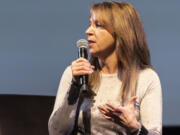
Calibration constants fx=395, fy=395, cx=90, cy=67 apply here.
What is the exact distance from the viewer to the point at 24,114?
167cm

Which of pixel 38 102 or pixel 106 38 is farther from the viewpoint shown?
pixel 38 102

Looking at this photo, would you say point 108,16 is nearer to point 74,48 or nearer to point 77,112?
point 77,112

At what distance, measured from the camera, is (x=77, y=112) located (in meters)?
1.50

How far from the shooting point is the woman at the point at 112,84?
1445 millimetres

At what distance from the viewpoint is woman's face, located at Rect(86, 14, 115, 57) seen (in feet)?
4.79

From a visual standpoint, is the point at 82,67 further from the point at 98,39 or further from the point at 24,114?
the point at 24,114

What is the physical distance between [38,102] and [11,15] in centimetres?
63

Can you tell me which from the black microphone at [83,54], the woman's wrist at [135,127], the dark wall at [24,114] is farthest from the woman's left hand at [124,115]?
the dark wall at [24,114]

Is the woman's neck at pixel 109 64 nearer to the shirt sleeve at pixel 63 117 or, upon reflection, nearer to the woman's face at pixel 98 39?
the woman's face at pixel 98 39

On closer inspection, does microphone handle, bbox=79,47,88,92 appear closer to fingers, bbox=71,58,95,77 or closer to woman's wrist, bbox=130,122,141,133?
fingers, bbox=71,58,95,77

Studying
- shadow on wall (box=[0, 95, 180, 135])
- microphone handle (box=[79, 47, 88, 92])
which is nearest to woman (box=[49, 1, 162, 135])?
microphone handle (box=[79, 47, 88, 92])

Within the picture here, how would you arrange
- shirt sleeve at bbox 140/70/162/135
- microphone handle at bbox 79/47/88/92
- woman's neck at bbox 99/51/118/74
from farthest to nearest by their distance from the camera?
woman's neck at bbox 99/51/118/74
shirt sleeve at bbox 140/70/162/135
microphone handle at bbox 79/47/88/92

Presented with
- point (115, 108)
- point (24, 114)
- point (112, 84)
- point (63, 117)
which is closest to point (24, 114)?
point (24, 114)

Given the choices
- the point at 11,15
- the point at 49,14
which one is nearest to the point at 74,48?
the point at 49,14
